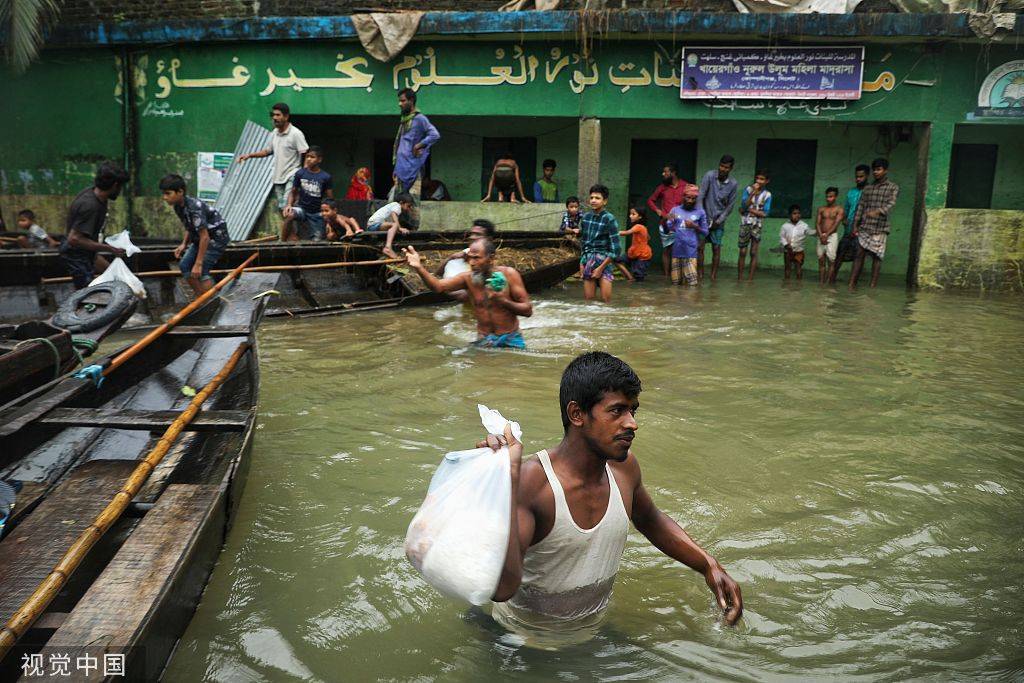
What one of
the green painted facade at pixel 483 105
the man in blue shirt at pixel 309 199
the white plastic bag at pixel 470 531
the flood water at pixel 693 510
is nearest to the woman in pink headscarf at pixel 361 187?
the green painted facade at pixel 483 105

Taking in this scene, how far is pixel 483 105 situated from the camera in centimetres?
1416

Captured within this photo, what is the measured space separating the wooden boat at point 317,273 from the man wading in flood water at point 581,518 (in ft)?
24.1

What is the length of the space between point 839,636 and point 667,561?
85 centimetres

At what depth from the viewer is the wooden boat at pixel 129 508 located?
2555mm

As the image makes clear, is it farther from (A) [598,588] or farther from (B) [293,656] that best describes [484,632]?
(B) [293,656]

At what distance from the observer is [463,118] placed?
650 inches

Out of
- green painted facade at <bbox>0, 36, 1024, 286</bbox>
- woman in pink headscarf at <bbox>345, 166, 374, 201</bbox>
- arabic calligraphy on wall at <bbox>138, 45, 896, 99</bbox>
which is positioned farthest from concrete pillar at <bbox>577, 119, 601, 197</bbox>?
woman in pink headscarf at <bbox>345, 166, 374, 201</bbox>

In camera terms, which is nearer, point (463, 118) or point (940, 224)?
point (940, 224)

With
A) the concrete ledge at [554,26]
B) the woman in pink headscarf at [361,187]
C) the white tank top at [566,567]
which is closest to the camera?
the white tank top at [566,567]

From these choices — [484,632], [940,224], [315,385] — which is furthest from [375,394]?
[940,224]

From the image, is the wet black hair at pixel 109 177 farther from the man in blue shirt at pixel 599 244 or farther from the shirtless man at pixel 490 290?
the man in blue shirt at pixel 599 244

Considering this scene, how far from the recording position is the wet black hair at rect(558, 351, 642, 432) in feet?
8.31

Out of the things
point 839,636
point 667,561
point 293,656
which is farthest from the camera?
point 667,561

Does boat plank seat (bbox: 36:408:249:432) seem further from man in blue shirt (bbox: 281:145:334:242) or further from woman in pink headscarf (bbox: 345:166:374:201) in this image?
woman in pink headscarf (bbox: 345:166:374:201)
